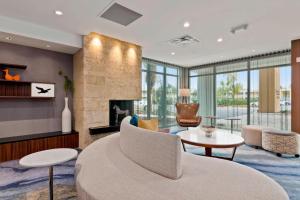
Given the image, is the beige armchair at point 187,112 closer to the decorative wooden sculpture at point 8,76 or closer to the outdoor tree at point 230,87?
the outdoor tree at point 230,87

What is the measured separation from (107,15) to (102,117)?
2.20 metres

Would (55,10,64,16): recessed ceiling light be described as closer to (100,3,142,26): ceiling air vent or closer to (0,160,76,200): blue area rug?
(100,3,142,26): ceiling air vent

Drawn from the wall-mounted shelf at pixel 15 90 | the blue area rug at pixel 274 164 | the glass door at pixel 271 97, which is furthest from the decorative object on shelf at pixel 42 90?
the glass door at pixel 271 97

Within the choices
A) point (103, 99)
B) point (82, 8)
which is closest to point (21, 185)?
point (103, 99)

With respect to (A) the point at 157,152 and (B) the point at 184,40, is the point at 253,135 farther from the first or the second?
(A) the point at 157,152

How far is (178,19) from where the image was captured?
9.40 ft

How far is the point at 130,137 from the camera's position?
1.45m

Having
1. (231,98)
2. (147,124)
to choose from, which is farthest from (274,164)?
(231,98)

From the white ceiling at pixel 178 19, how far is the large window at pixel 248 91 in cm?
105

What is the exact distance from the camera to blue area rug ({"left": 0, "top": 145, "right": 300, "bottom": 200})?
6.23ft

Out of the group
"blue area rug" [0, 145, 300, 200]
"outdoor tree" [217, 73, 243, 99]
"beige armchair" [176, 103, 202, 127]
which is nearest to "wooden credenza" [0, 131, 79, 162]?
"blue area rug" [0, 145, 300, 200]

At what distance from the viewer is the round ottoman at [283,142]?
3.08m

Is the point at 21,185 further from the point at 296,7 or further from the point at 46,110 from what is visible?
the point at 296,7

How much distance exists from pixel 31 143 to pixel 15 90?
1.21m
